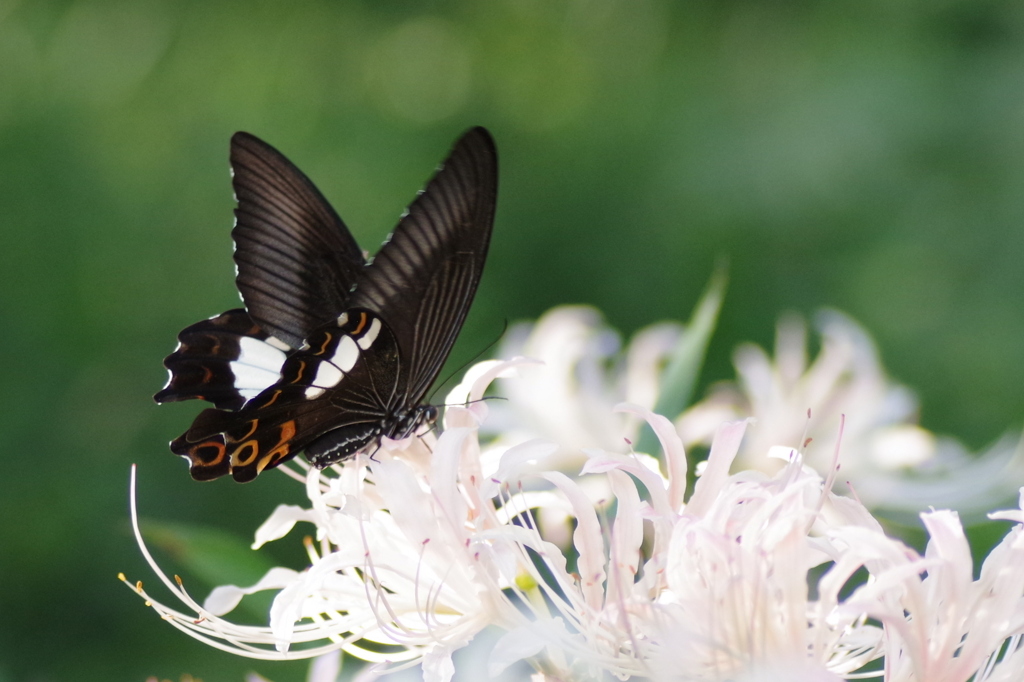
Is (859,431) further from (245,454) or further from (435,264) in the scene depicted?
(245,454)

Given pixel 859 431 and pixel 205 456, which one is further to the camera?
pixel 859 431

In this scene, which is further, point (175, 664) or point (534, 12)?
point (534, 12)

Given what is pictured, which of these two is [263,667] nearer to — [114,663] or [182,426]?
[114,663]

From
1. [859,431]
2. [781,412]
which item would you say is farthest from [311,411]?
[859,431]

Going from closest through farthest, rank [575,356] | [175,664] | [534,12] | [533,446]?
[533,446]
[575,356]
[175,664]
[534,12]

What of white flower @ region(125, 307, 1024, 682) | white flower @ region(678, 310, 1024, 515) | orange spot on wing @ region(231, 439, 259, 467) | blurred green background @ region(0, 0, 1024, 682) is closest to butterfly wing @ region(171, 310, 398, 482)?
orange spot on wing @ region(231, 439, 259, 467)

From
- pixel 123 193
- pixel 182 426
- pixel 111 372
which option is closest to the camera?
pixel 182 426

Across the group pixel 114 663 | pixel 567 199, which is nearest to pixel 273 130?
pixel 567 199
